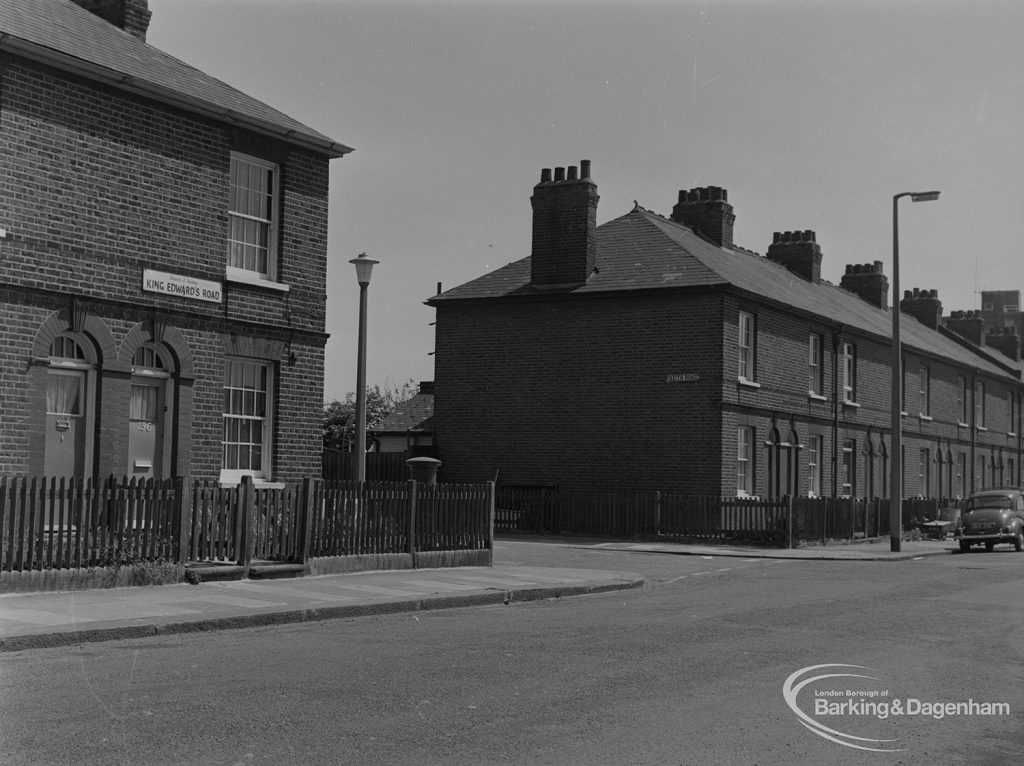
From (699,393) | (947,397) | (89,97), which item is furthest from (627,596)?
(947,397)

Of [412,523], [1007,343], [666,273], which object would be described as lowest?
[412,523]

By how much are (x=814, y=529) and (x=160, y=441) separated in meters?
18.5

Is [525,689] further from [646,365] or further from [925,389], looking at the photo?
[925,389]

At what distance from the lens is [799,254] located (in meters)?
45.2

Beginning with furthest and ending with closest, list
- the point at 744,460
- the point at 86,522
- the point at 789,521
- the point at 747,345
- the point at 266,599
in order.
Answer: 1. the point at 747,345
2. the point at 744,460
3. the point at 789,521
4. the point at 86,522
5. the point at 266,599

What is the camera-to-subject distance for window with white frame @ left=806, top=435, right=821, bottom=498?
37.2m

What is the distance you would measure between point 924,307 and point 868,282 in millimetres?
8440

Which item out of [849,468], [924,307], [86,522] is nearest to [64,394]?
[86,522]

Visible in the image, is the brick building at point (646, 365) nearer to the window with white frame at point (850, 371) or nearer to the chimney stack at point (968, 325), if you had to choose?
the window with white frame at point (850, 371)

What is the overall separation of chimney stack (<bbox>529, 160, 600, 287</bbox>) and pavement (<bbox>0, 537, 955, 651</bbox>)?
1556cm

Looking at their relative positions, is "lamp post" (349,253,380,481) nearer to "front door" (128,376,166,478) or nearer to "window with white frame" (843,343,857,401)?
"front door" (128,376,166,478)

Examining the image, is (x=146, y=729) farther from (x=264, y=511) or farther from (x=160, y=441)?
(x=160, y=441)

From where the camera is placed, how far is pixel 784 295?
120 feet

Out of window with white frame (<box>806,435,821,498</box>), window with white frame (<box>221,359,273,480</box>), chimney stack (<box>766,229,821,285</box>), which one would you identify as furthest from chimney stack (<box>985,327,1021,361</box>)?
window with white frame (<box>221,359,273,480</box>)
